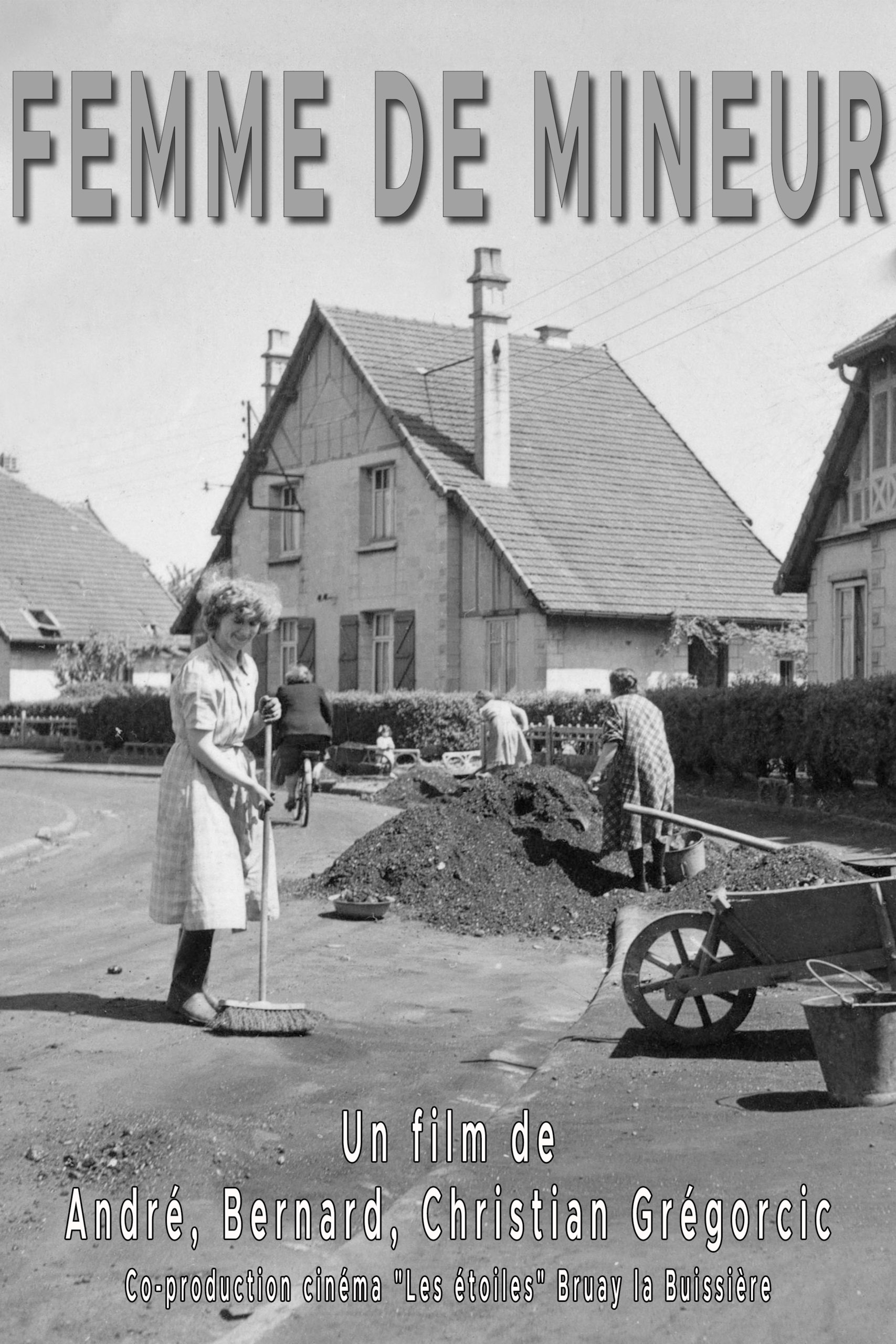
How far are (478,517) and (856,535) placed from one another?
8726 millimetres

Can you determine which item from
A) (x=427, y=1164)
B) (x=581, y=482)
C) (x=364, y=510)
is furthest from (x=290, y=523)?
(x=427, y=1164)

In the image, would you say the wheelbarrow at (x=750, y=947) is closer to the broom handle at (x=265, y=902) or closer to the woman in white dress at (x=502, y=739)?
the broom handle at (x=265, y=902)

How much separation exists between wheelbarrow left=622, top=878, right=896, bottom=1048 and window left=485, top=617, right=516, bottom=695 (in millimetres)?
24198

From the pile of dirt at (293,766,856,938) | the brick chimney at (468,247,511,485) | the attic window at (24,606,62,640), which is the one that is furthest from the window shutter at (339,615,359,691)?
the pile of dirt at (293,766,856,938)

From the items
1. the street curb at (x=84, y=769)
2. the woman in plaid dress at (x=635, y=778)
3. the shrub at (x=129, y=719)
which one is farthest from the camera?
the shrub at (x=129, y=719)

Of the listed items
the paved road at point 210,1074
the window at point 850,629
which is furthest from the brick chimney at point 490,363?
the paved road at point 210,1074

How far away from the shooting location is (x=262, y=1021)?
7301mm

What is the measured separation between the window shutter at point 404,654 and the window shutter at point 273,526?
585cm

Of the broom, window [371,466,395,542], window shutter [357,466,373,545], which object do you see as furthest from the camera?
window shutter [357,466,373,545]

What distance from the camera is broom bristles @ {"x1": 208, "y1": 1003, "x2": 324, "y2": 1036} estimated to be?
7.27 meters

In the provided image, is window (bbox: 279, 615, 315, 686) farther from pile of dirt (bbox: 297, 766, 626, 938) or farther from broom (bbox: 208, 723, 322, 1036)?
broom (bbox: 208, 723, 322, 1036)

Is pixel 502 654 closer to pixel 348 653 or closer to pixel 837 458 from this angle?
pixel 348 653

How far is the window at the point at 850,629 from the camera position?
26078mm

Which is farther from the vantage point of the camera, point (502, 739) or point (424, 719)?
point (424, 719)
